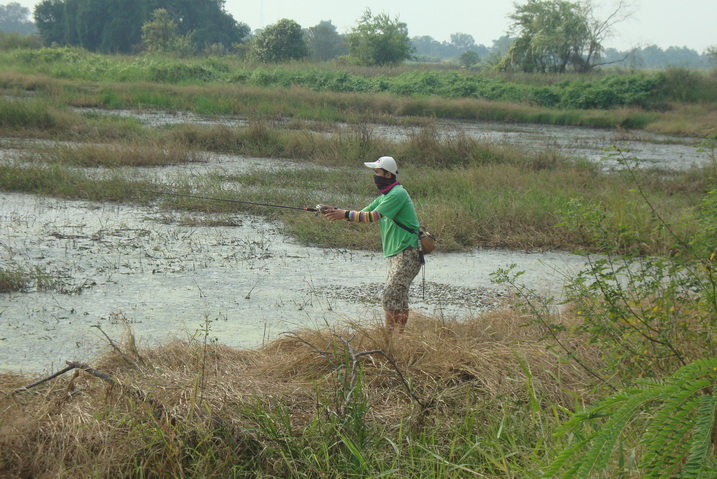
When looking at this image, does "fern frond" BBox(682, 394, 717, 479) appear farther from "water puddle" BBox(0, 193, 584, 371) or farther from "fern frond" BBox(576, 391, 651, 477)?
"water puddle" BBox(0, 193, 584, 371)

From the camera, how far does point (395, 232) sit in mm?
5434

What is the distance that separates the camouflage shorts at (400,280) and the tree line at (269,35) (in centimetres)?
3552

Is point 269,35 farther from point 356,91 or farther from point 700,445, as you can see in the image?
point 700,445

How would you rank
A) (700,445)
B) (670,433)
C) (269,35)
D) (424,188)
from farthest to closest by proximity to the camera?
(269,35), (424,188), (670,433), (700,445)

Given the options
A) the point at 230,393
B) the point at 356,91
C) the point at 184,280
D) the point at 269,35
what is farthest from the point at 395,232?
the point at 269,35

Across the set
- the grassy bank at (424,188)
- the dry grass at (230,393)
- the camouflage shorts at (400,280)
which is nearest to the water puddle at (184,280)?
the camouflage shorts at (400,280)

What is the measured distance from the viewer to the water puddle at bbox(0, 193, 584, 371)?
577 cm

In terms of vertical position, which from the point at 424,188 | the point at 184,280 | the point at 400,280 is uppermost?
the point at 400,280

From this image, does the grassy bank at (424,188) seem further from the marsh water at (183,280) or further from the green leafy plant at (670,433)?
the green leafy plant at (670,433)

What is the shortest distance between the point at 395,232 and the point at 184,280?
2.79m

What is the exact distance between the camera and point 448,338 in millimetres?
4895

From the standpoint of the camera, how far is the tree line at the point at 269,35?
137 ft

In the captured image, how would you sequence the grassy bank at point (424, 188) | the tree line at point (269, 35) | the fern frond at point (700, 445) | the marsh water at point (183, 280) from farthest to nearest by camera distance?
the tree line at point (269, 35) → the grassy bank at point (424, 188) → the marsh water at point (183, 280) → the fern frond at point (700, 445)

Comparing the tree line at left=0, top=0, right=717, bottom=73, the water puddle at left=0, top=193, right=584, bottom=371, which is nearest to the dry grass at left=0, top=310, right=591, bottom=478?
the water puddle at left=0, top=193, right=584, bottom=371
